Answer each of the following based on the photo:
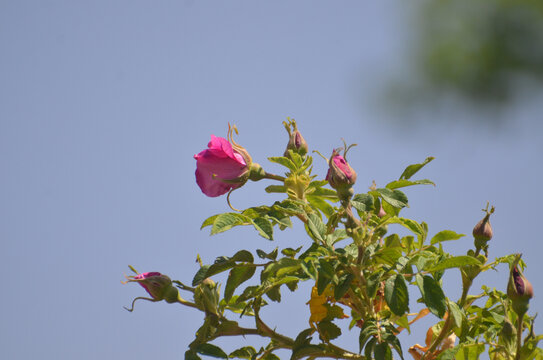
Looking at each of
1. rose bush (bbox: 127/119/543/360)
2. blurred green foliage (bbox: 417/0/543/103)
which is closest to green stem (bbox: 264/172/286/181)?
rose bush (bbox: 127/119/543/360)

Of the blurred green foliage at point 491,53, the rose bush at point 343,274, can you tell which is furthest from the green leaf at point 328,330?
the blurred green foliage at point 491,53

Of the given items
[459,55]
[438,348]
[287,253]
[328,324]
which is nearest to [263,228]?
[287,253]

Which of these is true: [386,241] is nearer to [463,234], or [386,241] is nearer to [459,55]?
[463,234]

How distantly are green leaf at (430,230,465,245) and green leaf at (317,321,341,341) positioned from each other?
0.50 feet

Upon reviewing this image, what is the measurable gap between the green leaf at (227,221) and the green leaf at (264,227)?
0.02m

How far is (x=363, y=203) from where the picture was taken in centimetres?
61

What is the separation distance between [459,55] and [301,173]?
3528 mm

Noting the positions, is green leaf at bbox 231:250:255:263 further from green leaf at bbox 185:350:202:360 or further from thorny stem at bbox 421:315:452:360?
thorny stem at bbox 421:315:452:360

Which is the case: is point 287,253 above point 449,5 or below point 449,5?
below

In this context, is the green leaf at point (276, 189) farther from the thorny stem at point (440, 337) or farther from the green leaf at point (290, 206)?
the thorny stem at point (440, 337)

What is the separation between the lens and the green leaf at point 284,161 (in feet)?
2.27

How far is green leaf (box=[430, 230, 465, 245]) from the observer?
0.69m

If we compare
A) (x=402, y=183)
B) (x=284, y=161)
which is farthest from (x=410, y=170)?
(x=284, y=161)

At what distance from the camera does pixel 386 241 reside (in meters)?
0.74
